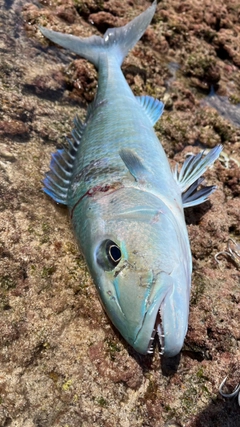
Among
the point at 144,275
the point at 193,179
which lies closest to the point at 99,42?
the point at 193,179

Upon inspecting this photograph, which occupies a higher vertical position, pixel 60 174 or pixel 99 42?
pixel 99 42

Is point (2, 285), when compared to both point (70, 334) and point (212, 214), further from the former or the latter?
point (212, 214)

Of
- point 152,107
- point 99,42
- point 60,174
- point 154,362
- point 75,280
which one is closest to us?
point 154,362

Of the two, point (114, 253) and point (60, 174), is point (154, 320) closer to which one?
point (114, 253)

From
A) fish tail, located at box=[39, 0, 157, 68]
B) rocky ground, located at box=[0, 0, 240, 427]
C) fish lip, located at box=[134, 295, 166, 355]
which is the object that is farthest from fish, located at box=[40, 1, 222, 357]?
fish tail, located at box=[39, 0, 157, 68]

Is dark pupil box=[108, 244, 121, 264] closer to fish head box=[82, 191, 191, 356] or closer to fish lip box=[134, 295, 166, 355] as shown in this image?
fish head box=[82, 191, 191, 356]
